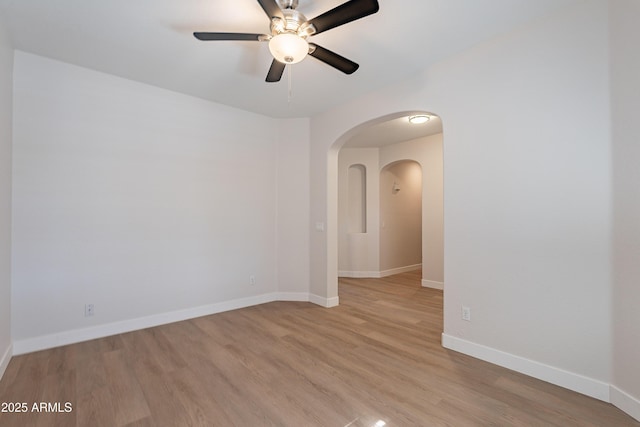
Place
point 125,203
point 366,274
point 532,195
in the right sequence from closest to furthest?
point 532,195 → point 125,203 → point 366,274

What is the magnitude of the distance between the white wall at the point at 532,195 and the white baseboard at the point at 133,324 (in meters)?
2.58

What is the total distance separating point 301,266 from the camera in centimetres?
439

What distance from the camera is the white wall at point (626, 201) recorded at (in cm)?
175

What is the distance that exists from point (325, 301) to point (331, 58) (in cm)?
311

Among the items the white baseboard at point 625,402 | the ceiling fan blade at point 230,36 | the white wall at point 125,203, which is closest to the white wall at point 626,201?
the white baseboard at point 625,402

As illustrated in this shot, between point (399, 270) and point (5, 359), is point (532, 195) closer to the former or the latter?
point (5, 359)

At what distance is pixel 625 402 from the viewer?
5.87 ft

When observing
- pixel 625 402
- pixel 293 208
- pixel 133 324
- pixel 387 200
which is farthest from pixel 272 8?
pixel 387 200

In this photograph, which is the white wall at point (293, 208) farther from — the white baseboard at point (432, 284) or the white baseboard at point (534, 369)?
the white baseboard at point (432, 284)

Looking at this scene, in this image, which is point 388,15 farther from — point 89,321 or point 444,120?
point 89,321

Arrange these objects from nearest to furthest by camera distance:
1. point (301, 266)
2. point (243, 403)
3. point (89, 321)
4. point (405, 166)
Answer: point (243, 403) < point (89, 321) < point (301, 266) < point (405, 166)

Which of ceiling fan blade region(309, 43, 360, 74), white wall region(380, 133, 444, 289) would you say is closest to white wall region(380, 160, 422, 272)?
white wall region(380, 133, 444, 289)

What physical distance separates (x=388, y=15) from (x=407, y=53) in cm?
59

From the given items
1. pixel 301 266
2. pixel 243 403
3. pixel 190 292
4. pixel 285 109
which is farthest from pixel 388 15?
pixel 190 292
